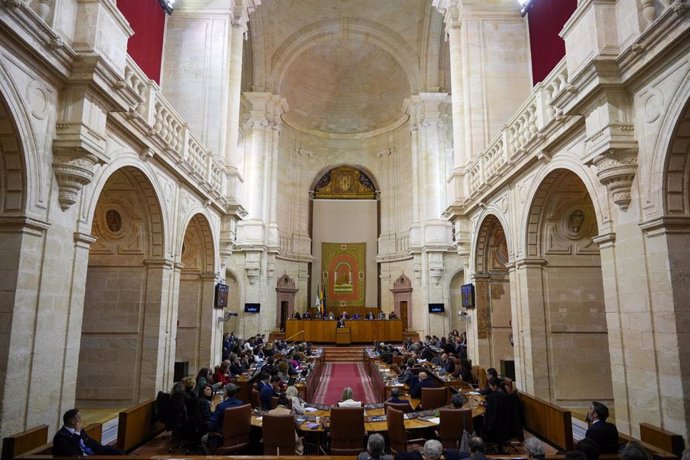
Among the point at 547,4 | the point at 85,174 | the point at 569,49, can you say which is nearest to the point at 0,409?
the point at 85,174

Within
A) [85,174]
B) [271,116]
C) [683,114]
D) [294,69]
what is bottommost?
[85,174]

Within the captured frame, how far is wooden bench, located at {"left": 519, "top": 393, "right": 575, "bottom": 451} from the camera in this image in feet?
21.2

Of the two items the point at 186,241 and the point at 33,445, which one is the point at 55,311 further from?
the point at 186,241

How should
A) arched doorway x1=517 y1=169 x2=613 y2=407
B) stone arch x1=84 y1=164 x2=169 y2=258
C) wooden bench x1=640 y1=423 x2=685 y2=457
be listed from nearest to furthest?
wooden bench x1=640 y1=423 x2=685 y2=457 → stone arch x1=84 y1=164 x2=169 y2=258 → arched doorway x1=517 y1=169 x2=613 y2=407

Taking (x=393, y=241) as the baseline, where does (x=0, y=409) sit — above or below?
below

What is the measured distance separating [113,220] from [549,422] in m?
8.35

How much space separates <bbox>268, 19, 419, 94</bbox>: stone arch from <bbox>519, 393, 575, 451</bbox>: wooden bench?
17.5 metres

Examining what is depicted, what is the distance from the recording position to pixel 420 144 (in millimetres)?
22125

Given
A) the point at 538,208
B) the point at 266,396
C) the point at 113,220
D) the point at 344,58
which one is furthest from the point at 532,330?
the point at 344,58

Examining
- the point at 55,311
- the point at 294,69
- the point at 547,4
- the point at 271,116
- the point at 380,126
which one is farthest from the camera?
the point at 380,126

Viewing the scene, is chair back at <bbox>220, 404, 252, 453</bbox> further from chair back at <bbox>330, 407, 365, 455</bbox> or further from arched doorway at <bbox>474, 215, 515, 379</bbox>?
arched doorway at <bbox>474, 215, 515, 379</bbox>

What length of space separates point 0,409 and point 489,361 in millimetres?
10358

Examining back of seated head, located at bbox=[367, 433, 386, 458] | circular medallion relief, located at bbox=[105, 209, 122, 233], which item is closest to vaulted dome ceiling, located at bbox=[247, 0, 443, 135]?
circular medallion relief, located at bbox=[105, 209, 122, 233]

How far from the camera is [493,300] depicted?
481 inches
